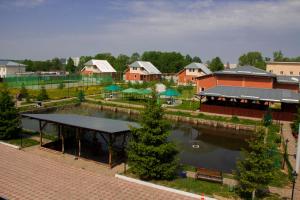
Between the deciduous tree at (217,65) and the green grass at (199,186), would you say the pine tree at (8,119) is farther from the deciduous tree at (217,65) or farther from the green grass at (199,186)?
the deciduous tree at (217,65)

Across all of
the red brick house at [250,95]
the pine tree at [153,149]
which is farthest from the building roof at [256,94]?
the pine tree at [153,149]

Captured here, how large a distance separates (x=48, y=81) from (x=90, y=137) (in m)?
41.6

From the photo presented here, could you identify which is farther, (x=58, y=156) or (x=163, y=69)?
(x=163, y=69)

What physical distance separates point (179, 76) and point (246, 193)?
181ft

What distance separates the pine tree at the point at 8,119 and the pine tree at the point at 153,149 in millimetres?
10985

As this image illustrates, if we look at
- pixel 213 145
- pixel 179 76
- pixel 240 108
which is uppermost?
pixel 179 76

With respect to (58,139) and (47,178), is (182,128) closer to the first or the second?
(58,139)

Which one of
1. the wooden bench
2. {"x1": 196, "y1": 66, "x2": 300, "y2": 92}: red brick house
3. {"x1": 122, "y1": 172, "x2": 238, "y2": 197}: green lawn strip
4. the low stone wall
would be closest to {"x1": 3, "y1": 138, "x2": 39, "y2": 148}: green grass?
{"x1": 122, "y1": 172, "x2": 238, "y2": 197}: green lawn strip

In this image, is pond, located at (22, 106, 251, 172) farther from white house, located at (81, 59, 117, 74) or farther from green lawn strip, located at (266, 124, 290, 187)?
white house, located at (81, 59, 117, 74)

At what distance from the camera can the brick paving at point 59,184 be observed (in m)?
12.9

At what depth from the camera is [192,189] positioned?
13711 millimetres

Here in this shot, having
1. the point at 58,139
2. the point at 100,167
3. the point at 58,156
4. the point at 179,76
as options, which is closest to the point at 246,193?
the point at 100,167

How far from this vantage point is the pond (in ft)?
65.0

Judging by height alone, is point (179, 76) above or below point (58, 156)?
above
